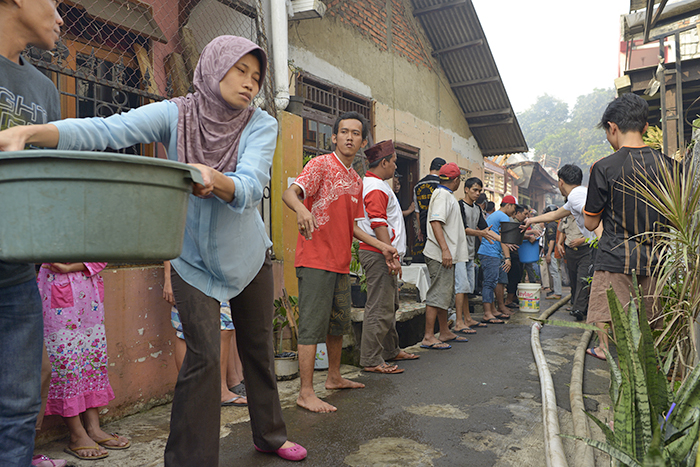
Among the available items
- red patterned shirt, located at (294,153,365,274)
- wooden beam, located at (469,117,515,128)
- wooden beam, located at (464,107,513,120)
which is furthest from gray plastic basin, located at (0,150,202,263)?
wooden beam, located at (469,117,515,128)

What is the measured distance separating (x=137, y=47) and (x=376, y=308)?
3.08 meters

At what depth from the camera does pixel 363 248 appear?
4348 millimetres

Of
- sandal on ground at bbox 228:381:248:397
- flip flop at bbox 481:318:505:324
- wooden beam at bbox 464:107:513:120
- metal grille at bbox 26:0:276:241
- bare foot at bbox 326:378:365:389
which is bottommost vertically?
flip flop at bbox 481:318:505:324

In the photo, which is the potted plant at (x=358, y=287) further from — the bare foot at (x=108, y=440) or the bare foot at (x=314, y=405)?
the bare foot at (x=108, y=440)

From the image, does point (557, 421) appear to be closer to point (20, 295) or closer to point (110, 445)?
point (110, 445)

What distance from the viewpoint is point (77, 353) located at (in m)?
2.66

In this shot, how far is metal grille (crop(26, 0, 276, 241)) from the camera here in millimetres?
3463

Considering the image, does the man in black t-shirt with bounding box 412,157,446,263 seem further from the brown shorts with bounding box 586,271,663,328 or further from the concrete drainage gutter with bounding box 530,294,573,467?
the brown shorts with bounding box 586,271,663,328

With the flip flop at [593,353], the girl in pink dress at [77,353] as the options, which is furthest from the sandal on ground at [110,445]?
the flip flop at [593,353]

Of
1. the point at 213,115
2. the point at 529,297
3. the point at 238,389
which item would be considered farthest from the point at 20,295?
the point at 529,297

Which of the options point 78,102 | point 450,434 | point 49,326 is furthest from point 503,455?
point 78,102

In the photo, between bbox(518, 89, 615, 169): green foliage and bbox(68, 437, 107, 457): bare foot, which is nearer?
bbox(68, 437, 107, 457): bare foot

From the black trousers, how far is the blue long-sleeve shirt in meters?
5.58

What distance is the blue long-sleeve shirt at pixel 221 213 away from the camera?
69.3 inches
